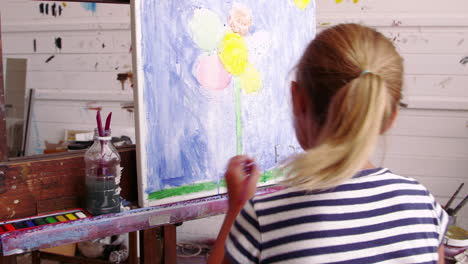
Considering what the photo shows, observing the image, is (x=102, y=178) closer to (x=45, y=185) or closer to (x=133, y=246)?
(x=45, y=185)

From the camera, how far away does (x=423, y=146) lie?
2.81 m

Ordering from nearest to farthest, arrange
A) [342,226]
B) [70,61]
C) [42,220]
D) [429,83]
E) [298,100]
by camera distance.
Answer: [342,226]
[298,100]
[42,220]
[429,83]
[70,61]

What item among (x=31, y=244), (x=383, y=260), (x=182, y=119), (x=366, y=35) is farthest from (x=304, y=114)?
(x=31, y=244)

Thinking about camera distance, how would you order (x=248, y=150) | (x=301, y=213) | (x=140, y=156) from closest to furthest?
(x=301, y=213)
(x=140, y=156)
(x=248, y=150)

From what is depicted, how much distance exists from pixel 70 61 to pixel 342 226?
3096mm

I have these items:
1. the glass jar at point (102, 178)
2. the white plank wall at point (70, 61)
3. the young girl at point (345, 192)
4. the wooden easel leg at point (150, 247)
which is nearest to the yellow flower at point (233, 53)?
the glass jar at point (102, 178)

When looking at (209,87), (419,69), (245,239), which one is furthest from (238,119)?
(419,69)

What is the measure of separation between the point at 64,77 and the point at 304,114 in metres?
2.97

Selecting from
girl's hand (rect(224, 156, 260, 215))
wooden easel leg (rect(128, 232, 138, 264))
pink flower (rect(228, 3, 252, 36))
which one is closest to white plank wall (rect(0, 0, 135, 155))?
wooden easel leg (rect(128, 232, 138, 264))

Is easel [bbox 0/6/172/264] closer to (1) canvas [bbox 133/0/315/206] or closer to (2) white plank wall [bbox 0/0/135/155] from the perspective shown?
(1) canvas [bbox 133/0/315/206]

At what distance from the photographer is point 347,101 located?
77 cm

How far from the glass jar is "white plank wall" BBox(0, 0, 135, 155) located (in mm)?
1936

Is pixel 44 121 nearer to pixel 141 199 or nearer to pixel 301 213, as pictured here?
pixel 141 199

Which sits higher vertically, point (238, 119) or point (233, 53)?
point (233, 53)
